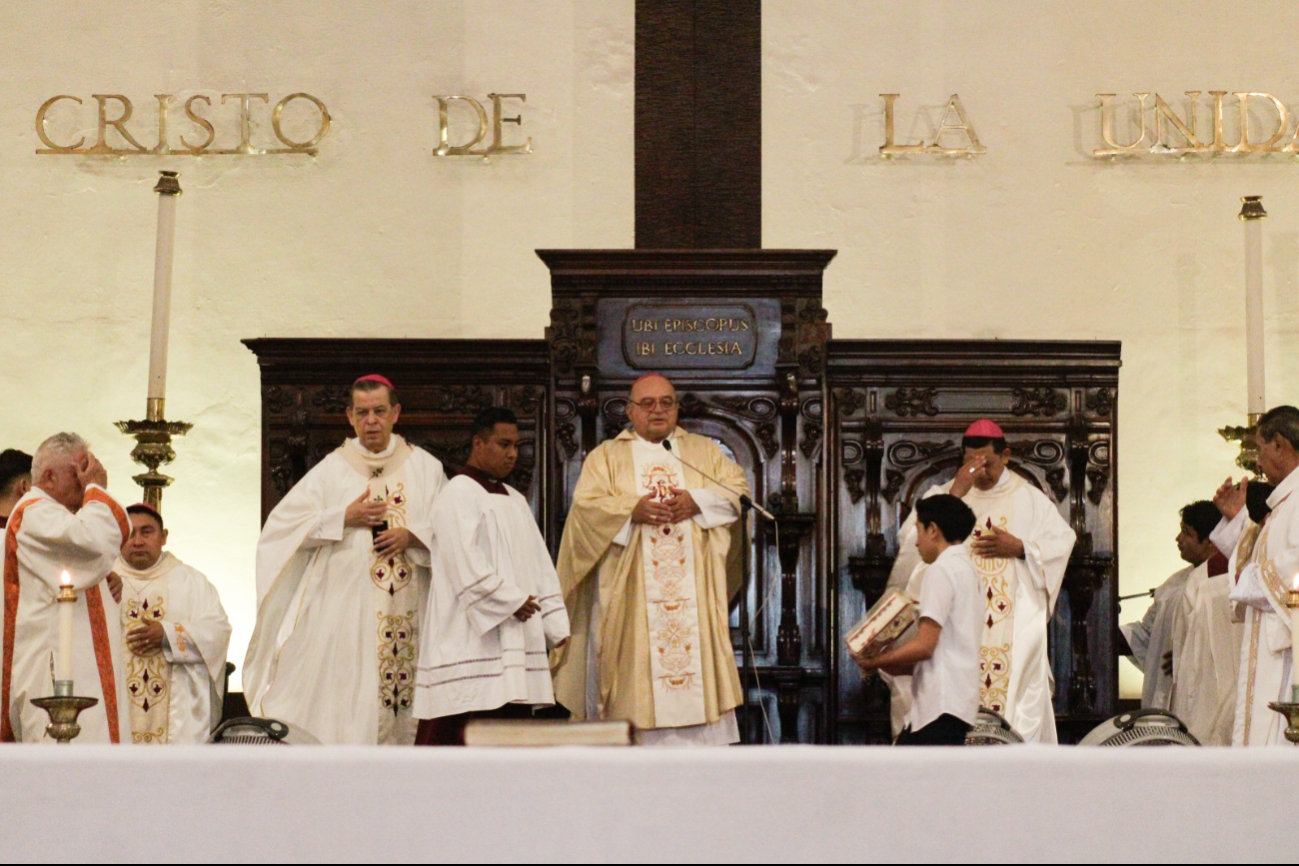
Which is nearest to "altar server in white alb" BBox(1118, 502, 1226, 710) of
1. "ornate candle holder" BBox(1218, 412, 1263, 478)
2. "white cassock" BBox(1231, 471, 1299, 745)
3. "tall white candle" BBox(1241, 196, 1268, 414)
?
"ornate candle holder" BBox(1218, 412, 1263, 478)

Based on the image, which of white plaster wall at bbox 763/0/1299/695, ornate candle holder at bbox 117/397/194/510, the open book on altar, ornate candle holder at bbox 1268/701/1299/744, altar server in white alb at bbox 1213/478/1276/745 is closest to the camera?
ornate candle holder at bbox 1268/701/1299/744

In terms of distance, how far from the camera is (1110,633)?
8766mm

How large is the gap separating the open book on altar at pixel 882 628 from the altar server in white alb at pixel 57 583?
2.78m

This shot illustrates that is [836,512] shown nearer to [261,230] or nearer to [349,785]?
[261,230]

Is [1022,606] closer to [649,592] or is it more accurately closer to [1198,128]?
[649,592]

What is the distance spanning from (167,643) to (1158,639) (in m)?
4.80

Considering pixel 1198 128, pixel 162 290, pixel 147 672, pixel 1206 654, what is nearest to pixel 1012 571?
pixel 1206 654

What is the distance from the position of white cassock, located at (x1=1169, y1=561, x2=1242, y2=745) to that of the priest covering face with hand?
7.42 feet

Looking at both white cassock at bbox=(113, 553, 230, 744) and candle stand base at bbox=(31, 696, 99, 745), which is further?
white cassock at bbox=(113, 553, 230, 744)

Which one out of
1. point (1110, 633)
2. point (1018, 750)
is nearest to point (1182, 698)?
point (1110, 633)

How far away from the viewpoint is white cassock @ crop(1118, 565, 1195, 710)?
8602mm

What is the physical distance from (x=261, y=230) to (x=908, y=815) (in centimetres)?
838

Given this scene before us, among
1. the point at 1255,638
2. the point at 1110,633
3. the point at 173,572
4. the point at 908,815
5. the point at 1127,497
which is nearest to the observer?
the point at 908,815

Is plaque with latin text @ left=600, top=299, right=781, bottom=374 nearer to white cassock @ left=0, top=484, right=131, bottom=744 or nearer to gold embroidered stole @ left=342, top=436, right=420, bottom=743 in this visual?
gold embroidered stole @ left=342, top=436, right=420, bottom=743
